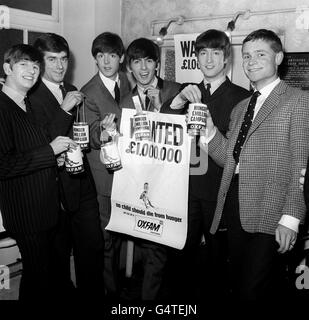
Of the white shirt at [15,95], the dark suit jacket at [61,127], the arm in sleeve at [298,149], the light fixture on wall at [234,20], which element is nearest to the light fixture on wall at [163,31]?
the light fixture on wall at [234,20]

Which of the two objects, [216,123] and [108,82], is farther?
[108,82]

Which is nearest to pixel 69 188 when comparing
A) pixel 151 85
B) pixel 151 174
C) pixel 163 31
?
pixel 151 174

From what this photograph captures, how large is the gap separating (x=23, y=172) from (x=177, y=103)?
80 centimetres

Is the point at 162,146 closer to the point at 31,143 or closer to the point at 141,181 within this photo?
the point at 141,181

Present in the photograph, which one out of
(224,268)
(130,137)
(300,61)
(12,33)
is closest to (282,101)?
(130,137)

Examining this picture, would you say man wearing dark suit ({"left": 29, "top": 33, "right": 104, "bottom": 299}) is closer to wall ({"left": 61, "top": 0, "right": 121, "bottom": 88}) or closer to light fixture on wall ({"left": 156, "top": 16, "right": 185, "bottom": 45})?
wall ({"left": 61, "top": 0, "right": 121, "bottom": 88})

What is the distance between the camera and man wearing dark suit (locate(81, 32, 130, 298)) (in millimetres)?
2105

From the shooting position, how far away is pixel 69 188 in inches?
A: 76.6

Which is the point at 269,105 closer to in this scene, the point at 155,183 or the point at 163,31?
the point at 155,183

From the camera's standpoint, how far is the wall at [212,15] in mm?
2357

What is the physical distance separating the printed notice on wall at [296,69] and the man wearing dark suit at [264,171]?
0.85 m

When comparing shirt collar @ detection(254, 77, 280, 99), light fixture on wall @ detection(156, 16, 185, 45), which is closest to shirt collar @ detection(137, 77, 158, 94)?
shirt collar @ detection(254, 77, 280, 99)

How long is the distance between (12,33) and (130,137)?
1250mm

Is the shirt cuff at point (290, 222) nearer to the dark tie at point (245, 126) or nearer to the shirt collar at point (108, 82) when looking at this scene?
the dark tie at point (245, 126)
